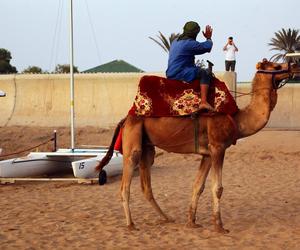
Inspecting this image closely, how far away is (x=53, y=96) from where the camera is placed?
2381 centimetres

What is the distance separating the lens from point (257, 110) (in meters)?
8.67

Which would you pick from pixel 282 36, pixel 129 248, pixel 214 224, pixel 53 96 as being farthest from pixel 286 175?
pixel 282 36

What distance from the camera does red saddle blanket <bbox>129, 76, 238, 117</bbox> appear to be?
8539 mm

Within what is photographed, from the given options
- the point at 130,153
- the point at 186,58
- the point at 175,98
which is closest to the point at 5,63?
the point at 130,153

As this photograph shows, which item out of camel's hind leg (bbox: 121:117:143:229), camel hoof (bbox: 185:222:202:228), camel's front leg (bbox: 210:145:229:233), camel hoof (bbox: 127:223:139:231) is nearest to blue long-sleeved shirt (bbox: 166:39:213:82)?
camel's hind leg (bbox: 121:117:143:229)

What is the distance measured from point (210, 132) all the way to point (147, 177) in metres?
1.33

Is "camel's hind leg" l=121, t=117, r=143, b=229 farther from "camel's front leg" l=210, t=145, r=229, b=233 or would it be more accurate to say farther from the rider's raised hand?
the rider's raised hand

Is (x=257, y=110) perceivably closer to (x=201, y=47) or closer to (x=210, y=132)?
(x=210, y=132)

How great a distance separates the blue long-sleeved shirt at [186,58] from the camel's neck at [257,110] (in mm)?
854

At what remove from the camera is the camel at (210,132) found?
8523 millimetres

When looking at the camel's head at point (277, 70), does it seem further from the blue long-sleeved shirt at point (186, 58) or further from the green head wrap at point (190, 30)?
the green head wrap at point (190, 30)

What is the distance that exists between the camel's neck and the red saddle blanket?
190 mm

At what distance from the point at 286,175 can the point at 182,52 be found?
7.40 meters

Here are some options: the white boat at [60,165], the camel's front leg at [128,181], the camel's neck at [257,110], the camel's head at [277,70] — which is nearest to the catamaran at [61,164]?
the white boat at [60,165]
